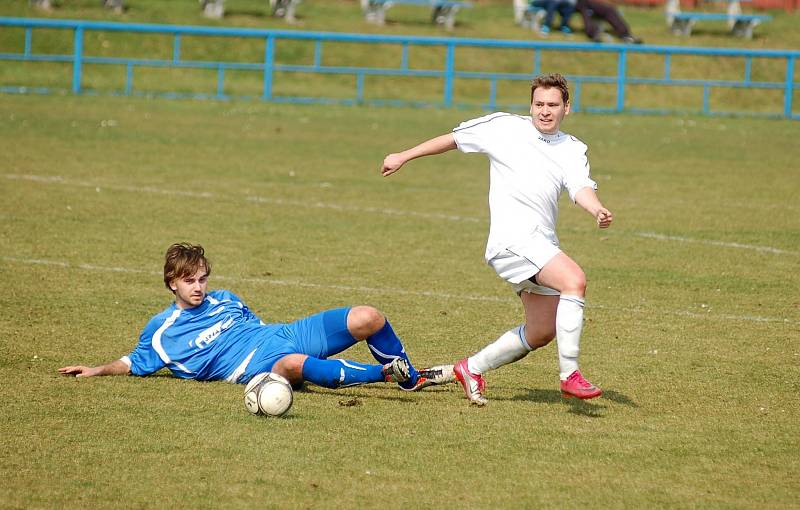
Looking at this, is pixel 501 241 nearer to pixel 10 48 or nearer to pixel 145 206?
pixel 145 206

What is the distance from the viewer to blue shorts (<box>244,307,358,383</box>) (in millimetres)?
6422

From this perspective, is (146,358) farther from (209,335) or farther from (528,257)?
(528,257)

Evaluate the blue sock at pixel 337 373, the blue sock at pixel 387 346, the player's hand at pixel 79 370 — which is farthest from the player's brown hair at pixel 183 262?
the blue sock at pixel 387 346

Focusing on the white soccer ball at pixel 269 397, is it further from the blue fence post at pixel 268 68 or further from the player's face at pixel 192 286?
the blue fence post at pixel 268 68

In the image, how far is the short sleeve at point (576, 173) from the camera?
6.10m

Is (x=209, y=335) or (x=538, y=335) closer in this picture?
(x=538, y=335)

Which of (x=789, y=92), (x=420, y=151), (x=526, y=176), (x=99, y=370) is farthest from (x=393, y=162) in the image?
(x=789, y=92)

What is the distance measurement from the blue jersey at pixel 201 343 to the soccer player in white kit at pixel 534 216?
1180 millimetres

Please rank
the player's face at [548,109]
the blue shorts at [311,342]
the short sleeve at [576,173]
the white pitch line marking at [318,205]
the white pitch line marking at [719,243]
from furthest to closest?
the white pitch line marking at [318,205] → the white pitch line marking at [719,243] → the blue shorts at [311,342] → the player's face at [548,109] → the short sleeve at [576,173]

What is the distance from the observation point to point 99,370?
6559 mm

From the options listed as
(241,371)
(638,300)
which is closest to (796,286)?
(638,300)

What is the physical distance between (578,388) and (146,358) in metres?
2.43

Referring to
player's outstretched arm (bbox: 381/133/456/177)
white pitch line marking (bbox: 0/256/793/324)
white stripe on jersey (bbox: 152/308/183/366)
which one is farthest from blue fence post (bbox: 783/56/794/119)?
white stripe on jersey (bbox: 152/308/183/366)

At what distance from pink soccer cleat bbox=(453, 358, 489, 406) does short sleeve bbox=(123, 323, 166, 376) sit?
1672 mm
